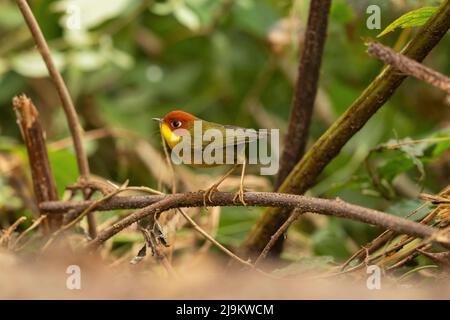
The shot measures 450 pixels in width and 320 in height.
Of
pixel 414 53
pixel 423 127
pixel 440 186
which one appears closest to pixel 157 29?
pixel 423 127

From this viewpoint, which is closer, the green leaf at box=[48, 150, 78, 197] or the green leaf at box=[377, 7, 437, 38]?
the green leaf at box=[377, 7, 437, 38]

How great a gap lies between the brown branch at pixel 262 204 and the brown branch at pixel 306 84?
314mm

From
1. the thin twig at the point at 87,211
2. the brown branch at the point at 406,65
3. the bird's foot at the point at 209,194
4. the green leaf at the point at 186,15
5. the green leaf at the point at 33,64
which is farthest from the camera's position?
the green leaf at the point at 33,64

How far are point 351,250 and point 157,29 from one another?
1305 mm

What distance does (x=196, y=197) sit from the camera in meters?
0.98

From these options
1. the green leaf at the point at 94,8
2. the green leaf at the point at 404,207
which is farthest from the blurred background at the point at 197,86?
the green leaf at the point at 404,207

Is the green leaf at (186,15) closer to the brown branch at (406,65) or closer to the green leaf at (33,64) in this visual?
the green leaf at (33,64)

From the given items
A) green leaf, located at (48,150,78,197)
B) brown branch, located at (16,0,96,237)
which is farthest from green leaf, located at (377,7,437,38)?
green leaf, located at (48,150,78,197)

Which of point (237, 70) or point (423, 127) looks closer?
point (423, 127)

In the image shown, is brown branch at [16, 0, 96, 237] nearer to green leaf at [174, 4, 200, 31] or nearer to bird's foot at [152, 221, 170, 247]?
bird's foot at [152, 221, 170, 247]

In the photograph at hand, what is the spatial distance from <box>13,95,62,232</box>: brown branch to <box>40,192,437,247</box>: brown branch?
111 millimetres

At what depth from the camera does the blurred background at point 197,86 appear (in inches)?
73.3

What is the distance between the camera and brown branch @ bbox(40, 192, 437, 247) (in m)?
0.83

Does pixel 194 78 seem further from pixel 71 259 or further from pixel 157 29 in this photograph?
pixel 71 259
